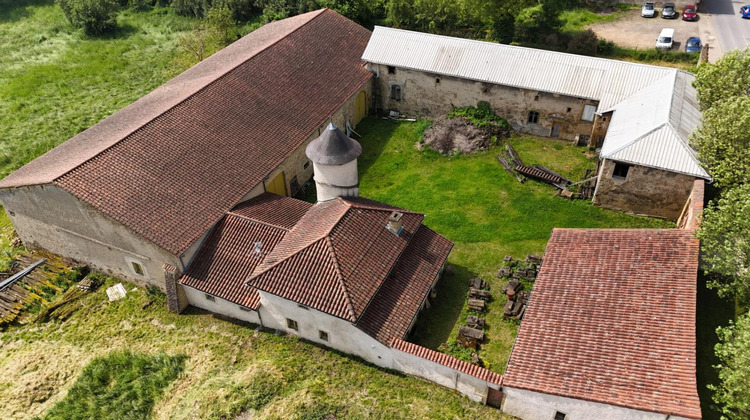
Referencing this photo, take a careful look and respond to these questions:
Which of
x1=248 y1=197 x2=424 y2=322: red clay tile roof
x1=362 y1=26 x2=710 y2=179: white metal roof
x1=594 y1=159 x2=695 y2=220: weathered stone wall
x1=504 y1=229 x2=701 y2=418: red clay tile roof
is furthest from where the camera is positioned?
x1=362 y1=26 x2=710 y2=179: white metal roof

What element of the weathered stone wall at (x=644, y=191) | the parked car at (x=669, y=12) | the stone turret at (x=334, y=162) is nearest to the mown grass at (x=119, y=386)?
the stone turret at (x=334, y=162)

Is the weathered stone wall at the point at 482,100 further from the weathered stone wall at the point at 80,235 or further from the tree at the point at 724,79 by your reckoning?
the weathered stone wall at the point at 80,235

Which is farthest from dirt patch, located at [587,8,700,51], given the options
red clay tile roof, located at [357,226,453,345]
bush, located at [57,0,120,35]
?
bush, located at [57,0,120,35]

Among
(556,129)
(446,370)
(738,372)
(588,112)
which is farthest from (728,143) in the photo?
(446,370)

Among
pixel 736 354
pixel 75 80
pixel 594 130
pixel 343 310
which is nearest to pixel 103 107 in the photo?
pixel 75 80

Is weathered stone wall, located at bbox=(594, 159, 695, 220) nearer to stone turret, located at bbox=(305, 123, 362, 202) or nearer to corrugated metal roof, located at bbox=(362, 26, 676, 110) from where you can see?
corrugated metal roof, located at bbox=(362, 26, 676, 110)

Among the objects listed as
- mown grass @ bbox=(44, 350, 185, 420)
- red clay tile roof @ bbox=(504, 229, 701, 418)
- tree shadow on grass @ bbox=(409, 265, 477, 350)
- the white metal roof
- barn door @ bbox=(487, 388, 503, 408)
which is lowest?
mown grass @ bbox=(44, 350, 185, 420)

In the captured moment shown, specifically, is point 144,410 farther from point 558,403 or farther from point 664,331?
point 664,331
